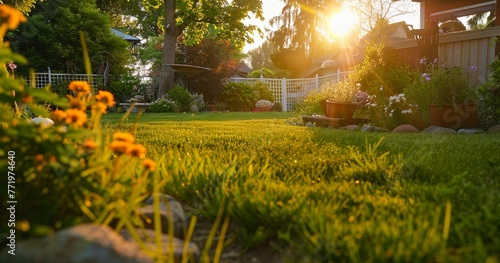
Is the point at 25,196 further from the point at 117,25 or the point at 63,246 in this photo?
the point at 117,25

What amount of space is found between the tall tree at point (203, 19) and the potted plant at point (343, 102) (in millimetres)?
8974

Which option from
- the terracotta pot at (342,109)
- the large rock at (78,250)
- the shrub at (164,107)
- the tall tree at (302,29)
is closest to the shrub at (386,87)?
the terracotta pot at (342,109)

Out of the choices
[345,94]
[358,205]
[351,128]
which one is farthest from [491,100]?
[358,205]

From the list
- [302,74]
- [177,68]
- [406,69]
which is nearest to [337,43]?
[302,74]

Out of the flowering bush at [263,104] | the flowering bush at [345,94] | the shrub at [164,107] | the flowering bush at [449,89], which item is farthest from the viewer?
the flowering bush at [263,104]

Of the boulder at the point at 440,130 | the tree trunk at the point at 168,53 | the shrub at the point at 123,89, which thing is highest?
the tree trunk at the point at 168,53

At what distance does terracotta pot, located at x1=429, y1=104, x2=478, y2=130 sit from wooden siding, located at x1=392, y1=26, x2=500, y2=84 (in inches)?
45.3

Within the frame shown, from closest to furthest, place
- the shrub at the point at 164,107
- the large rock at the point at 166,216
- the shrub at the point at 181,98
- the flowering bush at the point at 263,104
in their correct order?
the large rock at the point at 166,216, the shrub at the point at 164,107, the shrub at the point at 181,98, the flowering bush at the point at 263,104

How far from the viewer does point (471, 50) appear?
761 centimetres

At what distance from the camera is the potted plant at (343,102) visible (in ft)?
25.5

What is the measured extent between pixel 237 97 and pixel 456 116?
12075 mm

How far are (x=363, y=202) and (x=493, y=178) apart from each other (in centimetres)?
116

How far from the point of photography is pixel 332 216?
1731mm

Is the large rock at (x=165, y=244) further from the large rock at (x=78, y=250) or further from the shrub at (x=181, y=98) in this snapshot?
the shrub at (x=181, y=98)
